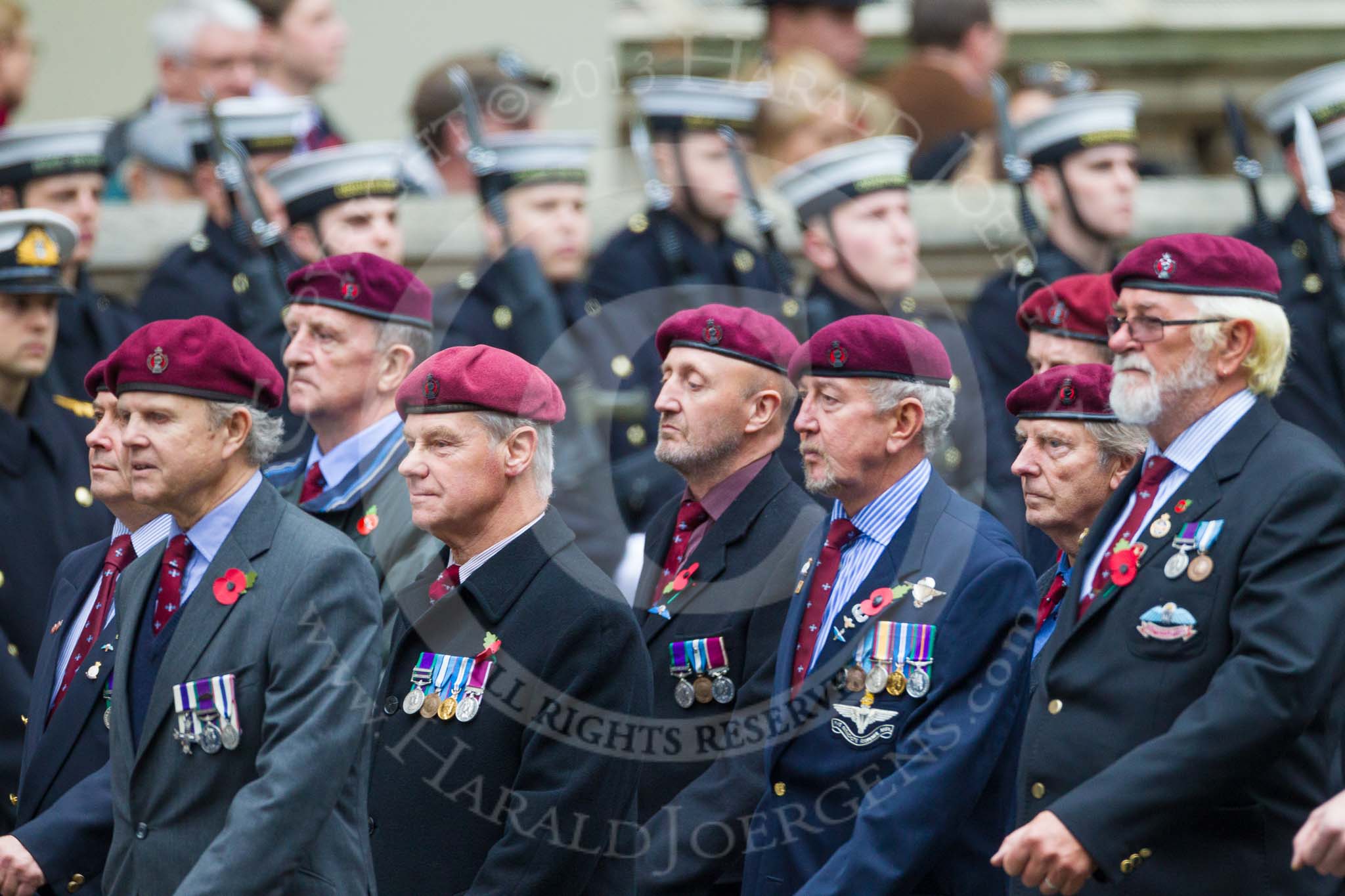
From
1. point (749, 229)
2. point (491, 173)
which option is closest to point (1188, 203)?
point (749, 229)

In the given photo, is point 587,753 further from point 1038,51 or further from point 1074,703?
point 1038,51

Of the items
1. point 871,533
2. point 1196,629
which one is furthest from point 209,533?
point 1196,629

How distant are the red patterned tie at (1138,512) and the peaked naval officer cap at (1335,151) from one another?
11.7 ft

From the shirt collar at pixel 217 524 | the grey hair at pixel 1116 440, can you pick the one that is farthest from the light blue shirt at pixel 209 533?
the grey hair at pixel 1116 440

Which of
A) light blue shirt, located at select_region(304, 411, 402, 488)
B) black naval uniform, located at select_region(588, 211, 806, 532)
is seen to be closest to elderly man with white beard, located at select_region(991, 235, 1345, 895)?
light blue shirt, located at select_region(304, 411, 402, 488)

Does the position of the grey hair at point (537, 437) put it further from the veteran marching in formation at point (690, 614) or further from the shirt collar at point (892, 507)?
the shirt collar at point (892, 507)

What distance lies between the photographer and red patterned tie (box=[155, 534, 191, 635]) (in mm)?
5215

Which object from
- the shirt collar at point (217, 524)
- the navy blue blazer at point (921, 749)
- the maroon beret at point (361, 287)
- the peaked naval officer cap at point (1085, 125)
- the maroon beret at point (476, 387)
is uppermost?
the peaked naval officer cap at point (1085, 125)

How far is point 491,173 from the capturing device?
26.8 feet

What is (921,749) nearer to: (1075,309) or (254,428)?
(254,428)

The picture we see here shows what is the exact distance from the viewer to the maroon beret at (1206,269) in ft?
16.4

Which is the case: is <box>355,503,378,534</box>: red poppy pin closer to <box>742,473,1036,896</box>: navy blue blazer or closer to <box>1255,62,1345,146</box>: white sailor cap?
<box>742,473,1036,896</box>: navy blue blazer

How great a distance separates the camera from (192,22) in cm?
908

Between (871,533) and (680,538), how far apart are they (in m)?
0.78
